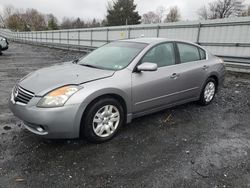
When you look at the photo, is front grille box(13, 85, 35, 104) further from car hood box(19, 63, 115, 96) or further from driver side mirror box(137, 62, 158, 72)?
driver side mirror box(137, 62, 158, 72)

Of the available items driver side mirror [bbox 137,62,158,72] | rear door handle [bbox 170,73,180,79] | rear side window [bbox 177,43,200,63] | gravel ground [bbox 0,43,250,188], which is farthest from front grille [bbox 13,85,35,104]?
rear side window [bbox 177,43,200,63]

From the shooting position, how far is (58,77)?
329 centimetres

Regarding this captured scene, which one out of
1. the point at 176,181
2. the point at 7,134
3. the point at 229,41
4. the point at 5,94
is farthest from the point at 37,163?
the point at 229,41

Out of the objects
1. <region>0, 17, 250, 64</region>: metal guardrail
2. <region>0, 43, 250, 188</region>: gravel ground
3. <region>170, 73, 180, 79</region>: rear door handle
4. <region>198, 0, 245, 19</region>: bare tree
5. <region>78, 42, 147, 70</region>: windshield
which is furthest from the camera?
<region>198, 0, 245, 19</region>: bare tree

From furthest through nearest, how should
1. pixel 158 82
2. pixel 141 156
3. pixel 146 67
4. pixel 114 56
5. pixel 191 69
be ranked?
pixel 191 69 → pixel 114 56 → pixel 158 82 → pixel 146 67 → pixel 141 156

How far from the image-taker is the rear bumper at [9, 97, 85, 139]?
2.86m

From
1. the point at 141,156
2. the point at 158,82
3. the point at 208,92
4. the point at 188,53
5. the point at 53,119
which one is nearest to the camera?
Answer: the point at 53,119

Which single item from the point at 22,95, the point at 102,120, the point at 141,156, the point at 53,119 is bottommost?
the point at 141,156

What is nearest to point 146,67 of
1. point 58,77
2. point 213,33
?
point 58,77

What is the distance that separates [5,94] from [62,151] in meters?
3.59

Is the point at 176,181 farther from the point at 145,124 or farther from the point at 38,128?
the point at 38,128

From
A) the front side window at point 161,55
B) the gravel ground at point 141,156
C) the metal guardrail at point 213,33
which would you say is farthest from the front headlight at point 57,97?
the metal guardrail at point 213,33

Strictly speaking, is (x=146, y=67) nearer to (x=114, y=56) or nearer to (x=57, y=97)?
(x=114, y=56)

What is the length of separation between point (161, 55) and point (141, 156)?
192cm
